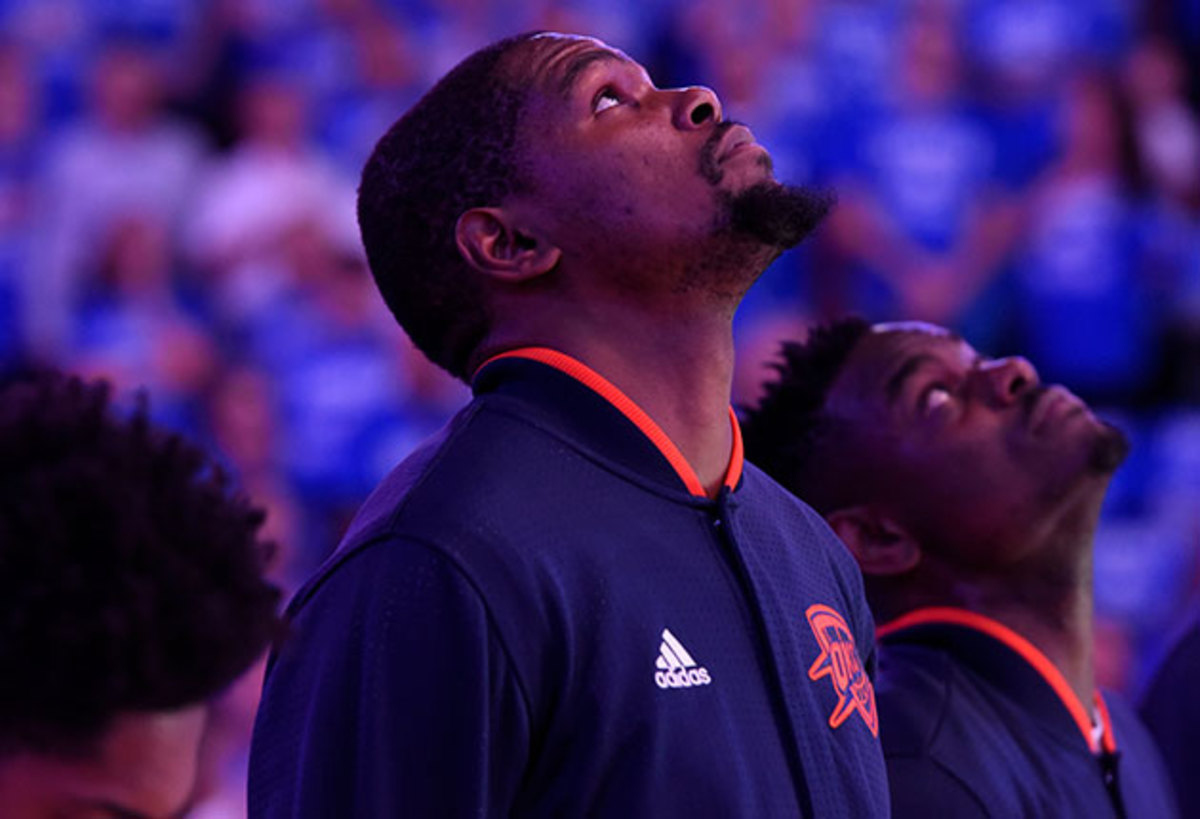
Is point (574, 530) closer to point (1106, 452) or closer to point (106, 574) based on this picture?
point (106, 574)

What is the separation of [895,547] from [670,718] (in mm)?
1011

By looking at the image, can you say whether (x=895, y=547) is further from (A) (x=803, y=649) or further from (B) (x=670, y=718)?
(B) (x=670, y=718)

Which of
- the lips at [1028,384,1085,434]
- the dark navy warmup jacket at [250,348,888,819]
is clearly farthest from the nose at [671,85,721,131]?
the lips at [1028,384,1085,434]

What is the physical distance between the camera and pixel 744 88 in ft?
23.9

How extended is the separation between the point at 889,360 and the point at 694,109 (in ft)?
2.73

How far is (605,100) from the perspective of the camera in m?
A: 2.02

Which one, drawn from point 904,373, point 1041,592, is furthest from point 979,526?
point 904,373

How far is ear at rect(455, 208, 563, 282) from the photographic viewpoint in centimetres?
Answer: 196

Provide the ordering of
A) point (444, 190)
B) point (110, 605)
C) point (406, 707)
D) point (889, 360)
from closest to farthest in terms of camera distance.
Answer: point (110, 605), point (406, 707), point (444, 190), point (889, 360)

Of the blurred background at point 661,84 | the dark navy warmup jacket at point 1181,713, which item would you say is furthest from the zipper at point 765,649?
the blurred background at point 661,84

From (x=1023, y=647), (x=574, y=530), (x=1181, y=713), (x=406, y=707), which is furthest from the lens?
(x=1181, y=713)

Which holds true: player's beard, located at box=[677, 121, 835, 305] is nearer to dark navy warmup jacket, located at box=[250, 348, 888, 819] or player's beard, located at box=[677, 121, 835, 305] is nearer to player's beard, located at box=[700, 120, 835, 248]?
player's beard, located at box=[700, 120, 835, 248]

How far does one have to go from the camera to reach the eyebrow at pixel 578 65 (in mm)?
2008

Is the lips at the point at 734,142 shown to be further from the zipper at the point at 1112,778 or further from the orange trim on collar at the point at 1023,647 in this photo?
the zipper at the point at 1112,778
